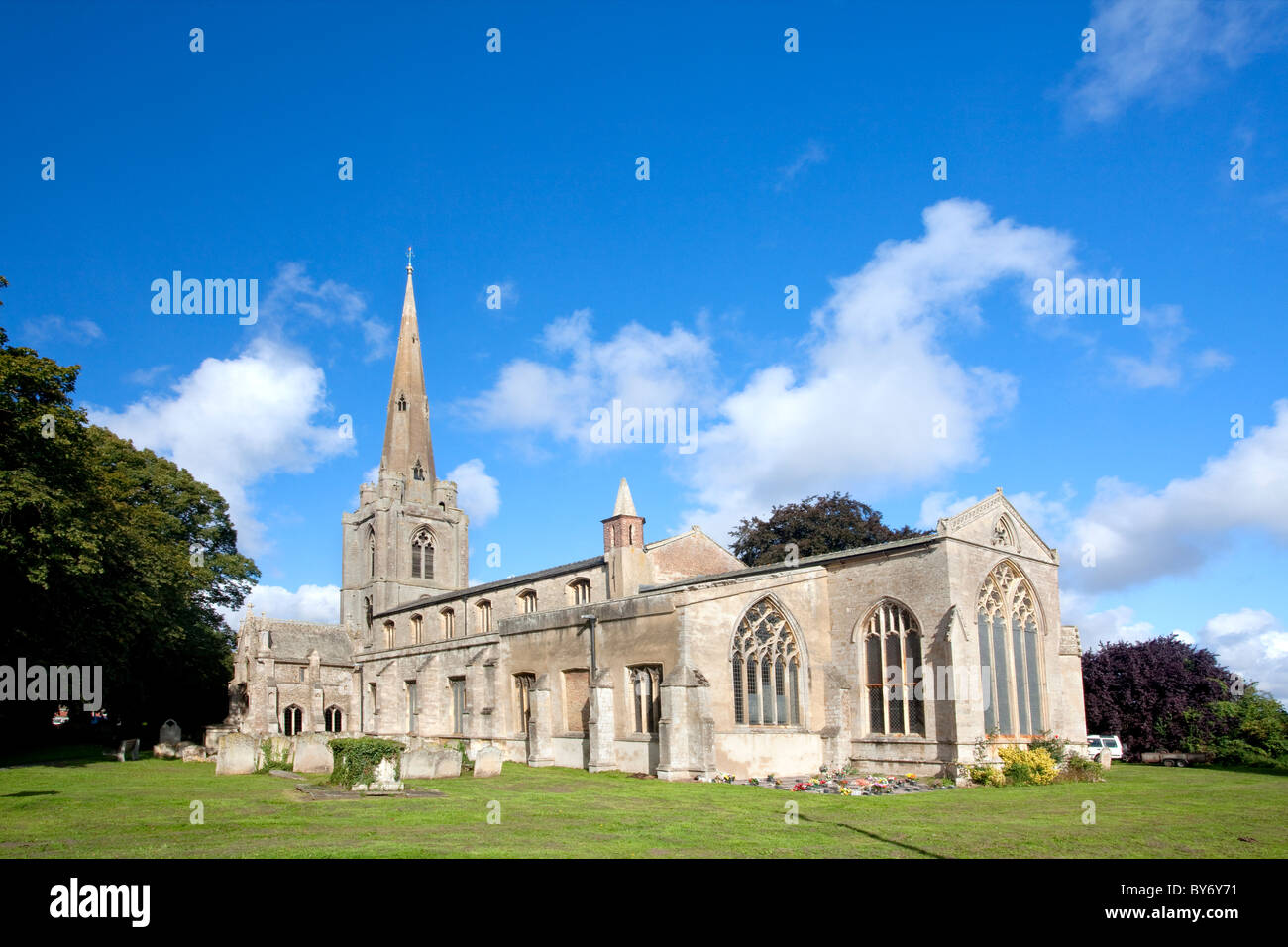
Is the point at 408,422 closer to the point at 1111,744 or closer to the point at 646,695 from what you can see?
the point at 646,695

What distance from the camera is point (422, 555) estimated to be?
64.6 meters

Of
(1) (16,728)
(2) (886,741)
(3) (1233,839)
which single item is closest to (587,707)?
(2) (886,741)

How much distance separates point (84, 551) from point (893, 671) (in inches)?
999

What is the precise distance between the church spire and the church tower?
7 centimetres


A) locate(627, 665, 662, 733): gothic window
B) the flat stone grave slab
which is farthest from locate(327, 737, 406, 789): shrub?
locate(627, 665, 662, 733): gothic window

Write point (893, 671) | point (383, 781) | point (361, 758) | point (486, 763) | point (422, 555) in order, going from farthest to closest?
point (422, 555) < point (893, 671) < point (486, 763) < point (361, 758) < point (383, 781)

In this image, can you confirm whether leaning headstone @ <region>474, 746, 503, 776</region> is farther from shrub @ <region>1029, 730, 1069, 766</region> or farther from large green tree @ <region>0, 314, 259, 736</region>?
shrub @ <region>1029, 730, 1069, 766</region>

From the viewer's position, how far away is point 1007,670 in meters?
29.8

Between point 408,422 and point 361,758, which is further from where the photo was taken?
point 408,422

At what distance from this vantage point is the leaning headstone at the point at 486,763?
27.2 meters

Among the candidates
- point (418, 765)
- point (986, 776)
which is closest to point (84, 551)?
point (418, 765)

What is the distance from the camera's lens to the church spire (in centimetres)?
6531

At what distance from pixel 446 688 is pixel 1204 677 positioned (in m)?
32.5
